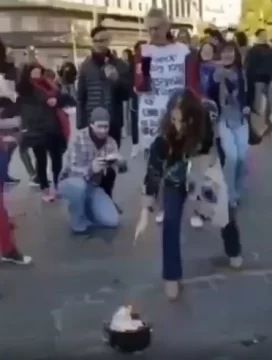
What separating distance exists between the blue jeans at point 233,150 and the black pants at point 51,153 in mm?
2100

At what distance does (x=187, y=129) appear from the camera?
23.3 ft

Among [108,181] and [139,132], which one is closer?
[108,181]

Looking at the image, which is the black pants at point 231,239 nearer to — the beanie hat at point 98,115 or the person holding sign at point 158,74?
the person holding sign at point 158,74

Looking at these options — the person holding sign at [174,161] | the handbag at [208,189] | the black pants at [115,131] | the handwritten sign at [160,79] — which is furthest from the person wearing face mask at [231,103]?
the person holding sign at [174,161]

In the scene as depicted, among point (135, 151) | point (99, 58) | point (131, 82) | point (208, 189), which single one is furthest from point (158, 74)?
point (135, 151)

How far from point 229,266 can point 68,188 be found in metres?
2.19

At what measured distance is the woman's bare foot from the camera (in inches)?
285

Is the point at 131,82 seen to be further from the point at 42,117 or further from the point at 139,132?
the point at 139,132

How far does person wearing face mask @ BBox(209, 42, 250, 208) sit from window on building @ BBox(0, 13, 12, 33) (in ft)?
126

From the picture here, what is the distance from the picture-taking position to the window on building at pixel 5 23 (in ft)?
158

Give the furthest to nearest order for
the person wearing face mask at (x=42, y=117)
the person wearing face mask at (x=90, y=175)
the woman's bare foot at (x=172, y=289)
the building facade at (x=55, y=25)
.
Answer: the building facade at (x=55, y=25) → the person wearing face mask at (x=42, y=117) → the person wearing face mask at (x=90, y=175) → the woman's bare foot at (x=172, y=289)

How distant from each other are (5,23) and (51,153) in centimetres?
3761

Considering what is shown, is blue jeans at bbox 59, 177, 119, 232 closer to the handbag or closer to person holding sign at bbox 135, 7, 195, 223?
person holding sign at bbox 135, 7, 195, 223

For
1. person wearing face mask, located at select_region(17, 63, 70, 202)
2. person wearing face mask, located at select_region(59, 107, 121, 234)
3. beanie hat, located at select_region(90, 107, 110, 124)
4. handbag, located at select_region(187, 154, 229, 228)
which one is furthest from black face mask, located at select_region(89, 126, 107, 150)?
handbag, located at select_region(187, 154, 229, 228)
